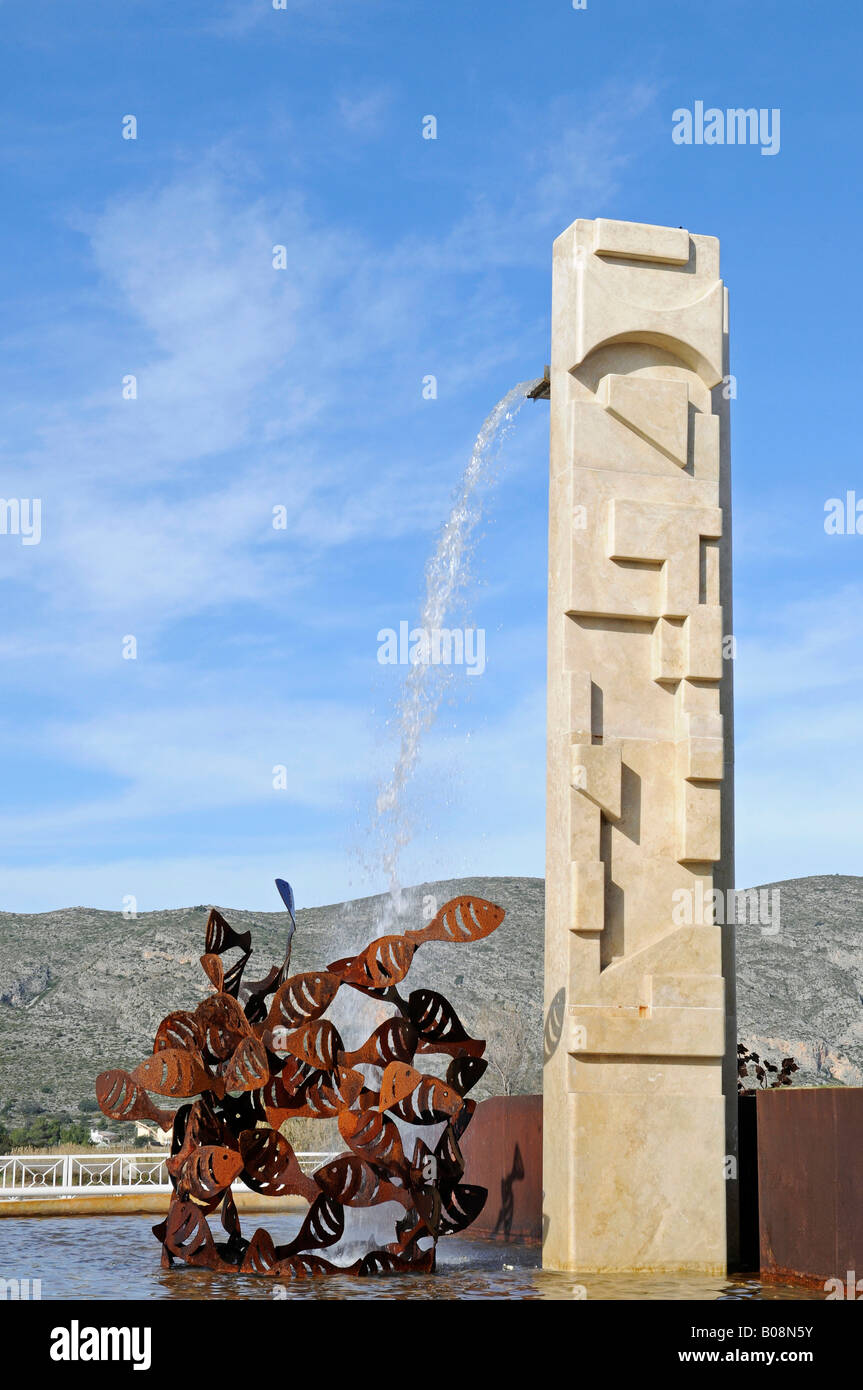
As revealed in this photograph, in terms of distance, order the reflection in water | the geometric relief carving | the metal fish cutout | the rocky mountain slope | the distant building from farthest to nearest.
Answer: the rocky mountain slope < the distant building < the geometric relief carving < the metal fish cutout < the reflection in water

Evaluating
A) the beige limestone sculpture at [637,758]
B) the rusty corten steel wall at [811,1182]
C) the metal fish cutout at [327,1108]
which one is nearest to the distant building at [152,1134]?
the metal fish cutout at [327,1108]

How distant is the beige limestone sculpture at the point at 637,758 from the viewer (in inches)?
448

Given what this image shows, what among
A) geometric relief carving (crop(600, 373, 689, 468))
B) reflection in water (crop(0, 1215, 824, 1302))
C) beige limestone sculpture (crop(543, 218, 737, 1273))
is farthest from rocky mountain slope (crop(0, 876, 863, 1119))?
geometric relief carving (crop(600, 373, 689, 468))

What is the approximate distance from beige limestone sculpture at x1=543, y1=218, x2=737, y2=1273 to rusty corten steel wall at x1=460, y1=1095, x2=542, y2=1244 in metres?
1.38

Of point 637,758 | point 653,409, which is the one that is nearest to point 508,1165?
point 637,758

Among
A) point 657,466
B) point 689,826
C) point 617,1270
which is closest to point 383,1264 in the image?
point 617,1270

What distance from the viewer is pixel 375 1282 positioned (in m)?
10.1

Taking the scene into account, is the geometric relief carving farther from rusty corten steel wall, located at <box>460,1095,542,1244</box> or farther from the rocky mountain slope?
the rocky mountain slope

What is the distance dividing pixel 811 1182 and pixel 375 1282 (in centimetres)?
287

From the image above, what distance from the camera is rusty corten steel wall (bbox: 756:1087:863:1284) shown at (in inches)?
387

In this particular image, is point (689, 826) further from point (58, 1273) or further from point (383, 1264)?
point (58, 1273)

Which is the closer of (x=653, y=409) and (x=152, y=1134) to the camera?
(x=653, y=409)

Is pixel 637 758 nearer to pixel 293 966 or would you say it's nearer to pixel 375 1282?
pixel 375 1282

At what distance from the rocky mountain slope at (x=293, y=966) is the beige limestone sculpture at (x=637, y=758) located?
779 inches
